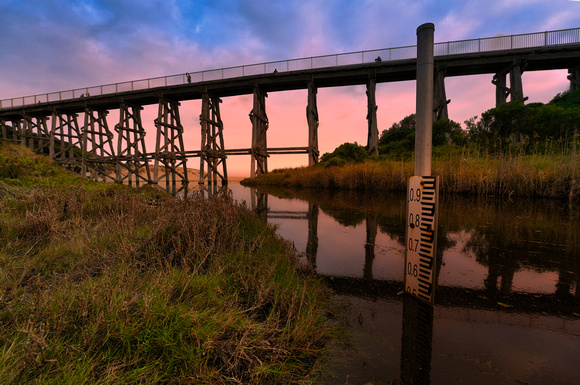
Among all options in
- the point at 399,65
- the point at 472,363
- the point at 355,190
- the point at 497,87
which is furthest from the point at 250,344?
the point at 497,87

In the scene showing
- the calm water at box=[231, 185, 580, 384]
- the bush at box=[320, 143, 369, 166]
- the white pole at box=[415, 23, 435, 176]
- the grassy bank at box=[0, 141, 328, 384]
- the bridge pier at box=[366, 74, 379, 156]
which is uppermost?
the bridge pier at box=[366, 74, 379, 156]

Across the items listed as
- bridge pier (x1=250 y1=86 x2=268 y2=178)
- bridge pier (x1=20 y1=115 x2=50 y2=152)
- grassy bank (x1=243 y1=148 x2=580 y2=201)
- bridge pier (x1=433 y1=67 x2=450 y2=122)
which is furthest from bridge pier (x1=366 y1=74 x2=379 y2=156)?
bridge pier (x1=20 y1=115 x2=50 y2=152)

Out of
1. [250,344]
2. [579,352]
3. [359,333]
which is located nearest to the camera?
[250,344]

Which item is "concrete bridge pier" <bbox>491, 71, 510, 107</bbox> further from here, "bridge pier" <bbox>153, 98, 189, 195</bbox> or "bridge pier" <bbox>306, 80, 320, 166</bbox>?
"bridge pier" <bbox>153, 98, 189, 195</bbox>

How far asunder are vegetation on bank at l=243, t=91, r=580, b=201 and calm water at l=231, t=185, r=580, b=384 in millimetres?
5048

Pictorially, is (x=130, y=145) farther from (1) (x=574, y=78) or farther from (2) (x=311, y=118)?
(1) (x=574, y=78)

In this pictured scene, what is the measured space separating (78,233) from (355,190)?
37.1ft

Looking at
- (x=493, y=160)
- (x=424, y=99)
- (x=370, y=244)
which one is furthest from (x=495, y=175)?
(x=424, y=99)

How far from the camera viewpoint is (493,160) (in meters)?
9.27

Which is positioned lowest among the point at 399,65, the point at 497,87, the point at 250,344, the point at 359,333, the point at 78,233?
the point at 359,333

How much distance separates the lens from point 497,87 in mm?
17672

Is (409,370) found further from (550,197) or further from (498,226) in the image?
(550,197)

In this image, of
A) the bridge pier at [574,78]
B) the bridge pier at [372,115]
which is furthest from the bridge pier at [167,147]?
the bridge pier at [574,78]

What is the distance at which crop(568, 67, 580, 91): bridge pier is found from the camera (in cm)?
1779
